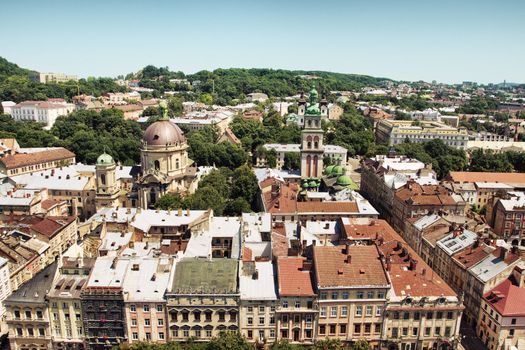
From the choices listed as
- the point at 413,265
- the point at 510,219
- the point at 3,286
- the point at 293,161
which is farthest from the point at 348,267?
the point at 293,161

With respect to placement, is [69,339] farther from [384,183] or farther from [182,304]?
[384,183]

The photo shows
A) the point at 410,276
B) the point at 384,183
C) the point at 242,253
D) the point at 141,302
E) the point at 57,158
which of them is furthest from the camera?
the point at 57,158

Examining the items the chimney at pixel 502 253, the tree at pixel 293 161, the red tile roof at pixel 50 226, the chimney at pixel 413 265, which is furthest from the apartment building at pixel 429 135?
the red tile roof at pixel 50 226

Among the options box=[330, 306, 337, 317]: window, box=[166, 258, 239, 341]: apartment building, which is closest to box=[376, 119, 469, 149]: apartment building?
box=[330, 306, 337, 317]: window

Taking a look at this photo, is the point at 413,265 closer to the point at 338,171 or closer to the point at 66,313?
the point at 66,313

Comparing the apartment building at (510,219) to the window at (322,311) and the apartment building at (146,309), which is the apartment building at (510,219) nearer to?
the window at (322,311)

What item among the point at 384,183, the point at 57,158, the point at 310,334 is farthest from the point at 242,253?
the point at 57,158
